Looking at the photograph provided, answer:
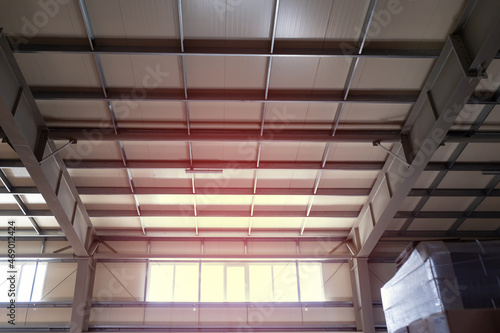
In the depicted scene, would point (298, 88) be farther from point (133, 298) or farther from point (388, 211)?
point (133, 298)

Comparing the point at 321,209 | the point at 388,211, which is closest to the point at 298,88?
the point at 388,211

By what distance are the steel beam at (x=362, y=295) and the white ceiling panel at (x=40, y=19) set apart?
15.1 m

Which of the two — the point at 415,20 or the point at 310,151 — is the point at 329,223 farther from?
the point at 415,20

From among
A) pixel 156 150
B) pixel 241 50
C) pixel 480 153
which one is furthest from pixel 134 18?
pixel 480 153

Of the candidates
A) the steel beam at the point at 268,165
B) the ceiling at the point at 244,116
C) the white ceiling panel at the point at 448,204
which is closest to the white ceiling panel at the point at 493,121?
the ceiling at the point at 244,116

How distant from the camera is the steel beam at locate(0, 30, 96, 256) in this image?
10039mm

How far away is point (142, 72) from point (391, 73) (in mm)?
7405

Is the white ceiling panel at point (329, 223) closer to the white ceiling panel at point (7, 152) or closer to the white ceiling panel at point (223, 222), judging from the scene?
the white ceiling panel at point (223, 222)

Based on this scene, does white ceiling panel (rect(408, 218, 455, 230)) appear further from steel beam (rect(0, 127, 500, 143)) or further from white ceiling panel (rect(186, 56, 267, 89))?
white ceiling panel (rect(186, 56, 267, 89))

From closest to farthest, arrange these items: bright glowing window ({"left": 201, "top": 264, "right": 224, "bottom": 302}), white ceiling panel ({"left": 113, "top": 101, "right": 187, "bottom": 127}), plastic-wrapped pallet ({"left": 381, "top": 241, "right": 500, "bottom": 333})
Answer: plastic-wrapped pallet ({"left": 381, "top": 241, "right": 500, "bottom": 333}) < white ceiling panel ({"left": 113, "top": 101, "right": 187, "bottom": 127}) < bright glowing window ({"left": 201, "top": 264, "right": 224, "bottom": 302})

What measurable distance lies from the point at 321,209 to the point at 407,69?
8276 millimetres

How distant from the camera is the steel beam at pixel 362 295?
16.8 metres

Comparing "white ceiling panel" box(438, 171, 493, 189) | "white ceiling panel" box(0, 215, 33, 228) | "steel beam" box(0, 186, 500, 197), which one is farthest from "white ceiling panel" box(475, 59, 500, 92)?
"white ceiling panel" box(0, 215, 33, 228)

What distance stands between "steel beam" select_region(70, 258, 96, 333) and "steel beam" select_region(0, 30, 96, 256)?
125cm
